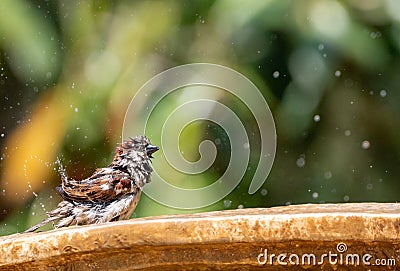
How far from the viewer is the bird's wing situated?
304cm

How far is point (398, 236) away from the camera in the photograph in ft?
5.74

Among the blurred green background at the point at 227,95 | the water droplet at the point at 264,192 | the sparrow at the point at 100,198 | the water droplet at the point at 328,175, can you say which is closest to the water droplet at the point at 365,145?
the blurred green background at the point at 227,95

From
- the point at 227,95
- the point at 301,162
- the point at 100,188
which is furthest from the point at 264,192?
the point at 100,188

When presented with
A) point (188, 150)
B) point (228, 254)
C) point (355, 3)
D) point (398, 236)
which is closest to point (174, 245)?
point (228, 254)

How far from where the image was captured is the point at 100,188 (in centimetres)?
306

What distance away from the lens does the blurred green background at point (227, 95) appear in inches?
241

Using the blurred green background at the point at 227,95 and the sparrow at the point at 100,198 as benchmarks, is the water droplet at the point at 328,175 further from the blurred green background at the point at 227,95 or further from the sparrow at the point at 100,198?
the sparrow at the point at 100,198

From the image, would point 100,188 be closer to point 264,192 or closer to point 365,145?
point 264,192

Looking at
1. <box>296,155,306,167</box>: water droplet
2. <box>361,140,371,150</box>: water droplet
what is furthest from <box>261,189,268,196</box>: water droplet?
<box>361,140,371,150</box>: water droplet

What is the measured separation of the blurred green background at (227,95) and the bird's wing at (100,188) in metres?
2.92

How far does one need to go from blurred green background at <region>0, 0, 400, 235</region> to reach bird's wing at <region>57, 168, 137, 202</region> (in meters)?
2.92

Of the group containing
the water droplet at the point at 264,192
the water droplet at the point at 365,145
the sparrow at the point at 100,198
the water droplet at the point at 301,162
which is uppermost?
the water droplet at the point at 365,145

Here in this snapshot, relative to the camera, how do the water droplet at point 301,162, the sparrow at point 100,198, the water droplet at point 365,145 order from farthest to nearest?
the water droplet at point 365,145 → the water droplet at point 301,162 → the sparrow at point 100,198

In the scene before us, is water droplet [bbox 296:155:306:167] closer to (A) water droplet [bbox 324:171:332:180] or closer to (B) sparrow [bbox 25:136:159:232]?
(A) water droplet [bbox 324:171:332:180]
